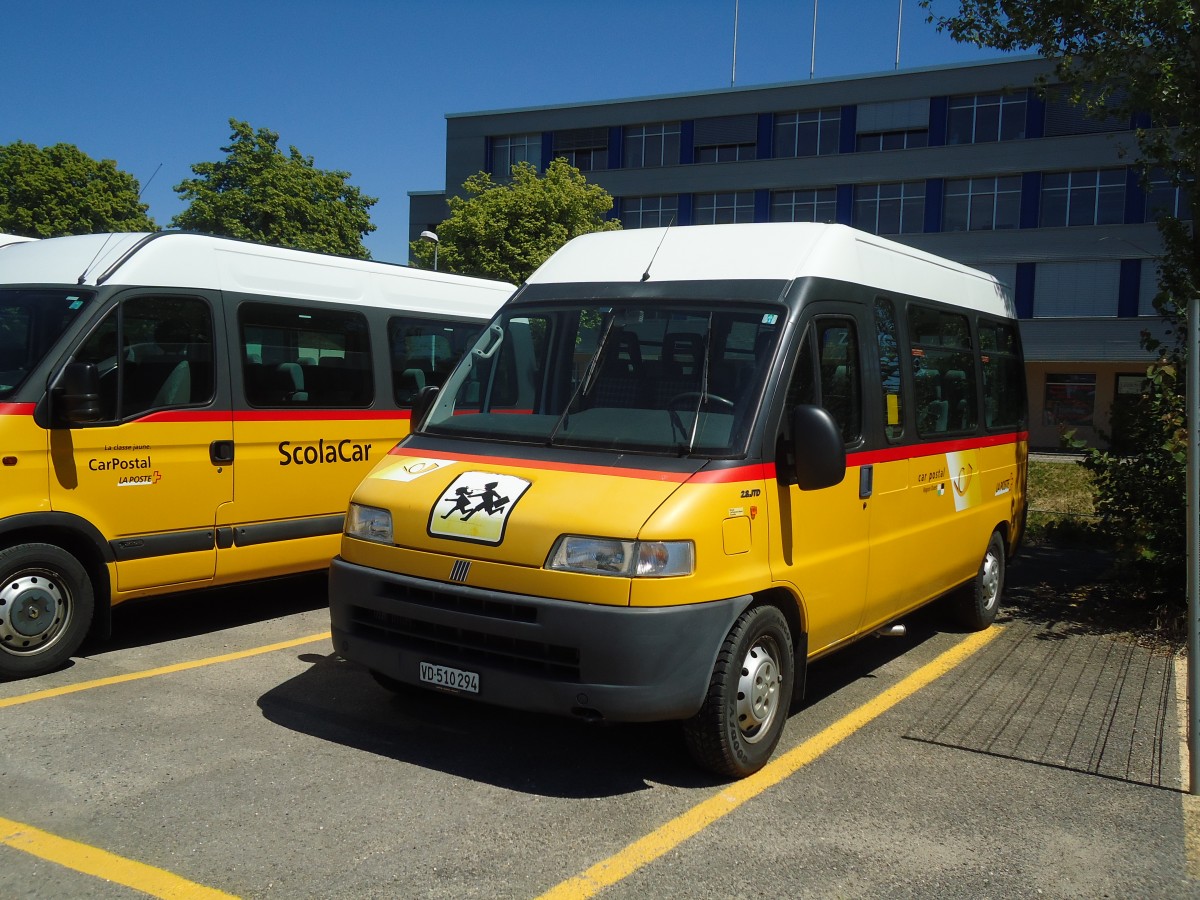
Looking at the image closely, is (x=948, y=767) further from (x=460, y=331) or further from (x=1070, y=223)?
Answer: (x=1070, y=223)

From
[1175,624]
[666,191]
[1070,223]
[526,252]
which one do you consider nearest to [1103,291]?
[1070,223]

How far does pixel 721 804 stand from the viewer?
485 cm

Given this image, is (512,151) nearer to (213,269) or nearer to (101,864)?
(213,269)

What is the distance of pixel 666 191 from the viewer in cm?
4638

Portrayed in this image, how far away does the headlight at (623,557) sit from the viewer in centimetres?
466

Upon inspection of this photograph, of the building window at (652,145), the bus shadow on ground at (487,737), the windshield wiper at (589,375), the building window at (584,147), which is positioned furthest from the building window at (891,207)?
the bus shadow on ground at (487,737)

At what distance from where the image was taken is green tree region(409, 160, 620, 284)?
34.5 metres

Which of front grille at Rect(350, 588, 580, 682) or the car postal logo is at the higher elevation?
the car postal logo

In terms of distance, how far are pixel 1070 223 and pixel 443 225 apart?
21.9 m

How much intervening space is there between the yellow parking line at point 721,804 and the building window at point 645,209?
40435 millimetres

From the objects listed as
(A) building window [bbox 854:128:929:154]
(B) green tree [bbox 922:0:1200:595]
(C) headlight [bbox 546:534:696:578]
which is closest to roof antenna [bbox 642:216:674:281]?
(C) headlight [bbox 546:534:696:578]

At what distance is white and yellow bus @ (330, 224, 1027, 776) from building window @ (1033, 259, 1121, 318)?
119 feet

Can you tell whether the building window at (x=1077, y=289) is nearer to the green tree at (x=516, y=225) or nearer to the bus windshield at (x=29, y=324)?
the green tree at (x=516, y=225)

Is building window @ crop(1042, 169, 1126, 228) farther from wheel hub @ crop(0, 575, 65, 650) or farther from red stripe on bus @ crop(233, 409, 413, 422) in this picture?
wheel hub @ crop(0, 575, 65, 650)
